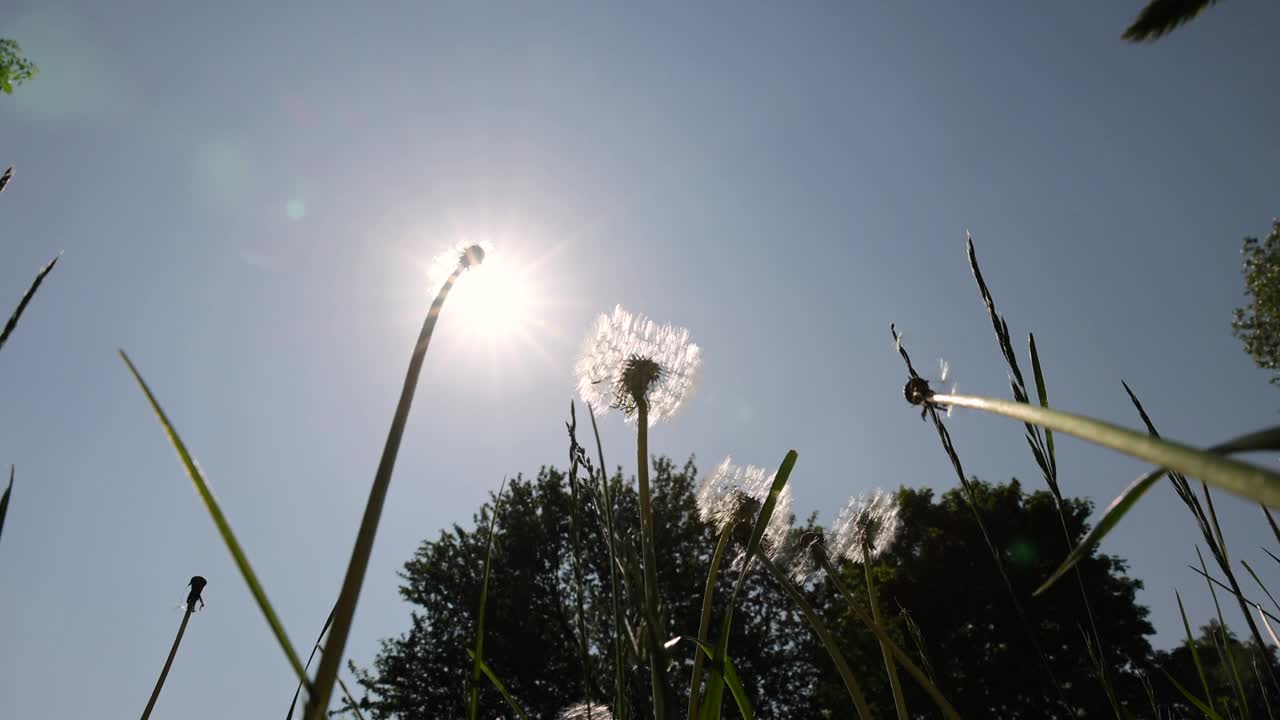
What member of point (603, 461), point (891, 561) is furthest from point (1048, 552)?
point (603, 461)

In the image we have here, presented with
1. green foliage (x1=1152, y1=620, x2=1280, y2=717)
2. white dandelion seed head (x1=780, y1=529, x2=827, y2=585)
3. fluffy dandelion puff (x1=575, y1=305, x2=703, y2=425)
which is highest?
fluffy dandelion puff (x1=575, y1=305, x2=703, y2=425)

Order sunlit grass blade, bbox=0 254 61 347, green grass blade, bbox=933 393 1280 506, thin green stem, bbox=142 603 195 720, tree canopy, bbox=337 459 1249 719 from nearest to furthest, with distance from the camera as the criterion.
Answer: green grass blade, bbox=933 393 1280 506 → sunlit grass blade, bbox=0 254 61 347 → thin green stem, bbox=142 603 195 720 → tree canopy, bbox=337 459 1249 719

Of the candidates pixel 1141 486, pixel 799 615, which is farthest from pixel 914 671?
pixel 799 615

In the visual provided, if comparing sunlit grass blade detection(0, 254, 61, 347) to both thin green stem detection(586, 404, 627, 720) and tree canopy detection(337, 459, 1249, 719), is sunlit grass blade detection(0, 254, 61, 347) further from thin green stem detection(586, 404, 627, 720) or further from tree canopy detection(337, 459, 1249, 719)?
tree canopy detection(337, 459, 1249, 719)

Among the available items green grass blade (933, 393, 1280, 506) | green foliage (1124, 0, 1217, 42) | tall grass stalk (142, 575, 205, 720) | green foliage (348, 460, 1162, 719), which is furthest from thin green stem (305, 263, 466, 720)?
green foliage (348, 460, 1162, 719)

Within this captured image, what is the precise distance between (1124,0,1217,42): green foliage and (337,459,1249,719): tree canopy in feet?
50.2

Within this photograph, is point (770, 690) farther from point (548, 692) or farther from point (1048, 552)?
point (1048, 552)

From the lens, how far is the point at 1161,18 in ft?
11.9

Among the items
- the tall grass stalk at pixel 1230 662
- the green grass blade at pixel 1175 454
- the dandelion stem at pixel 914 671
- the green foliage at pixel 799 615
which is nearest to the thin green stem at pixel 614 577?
the dandelion stem at pixel 914 671

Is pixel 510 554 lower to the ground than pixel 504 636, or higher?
higher

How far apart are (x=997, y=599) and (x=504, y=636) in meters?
14.3

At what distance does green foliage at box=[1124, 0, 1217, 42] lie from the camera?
3.56 metres

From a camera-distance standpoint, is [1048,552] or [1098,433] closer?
[1098,433]

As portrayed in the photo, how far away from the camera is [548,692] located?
68.9 ft
